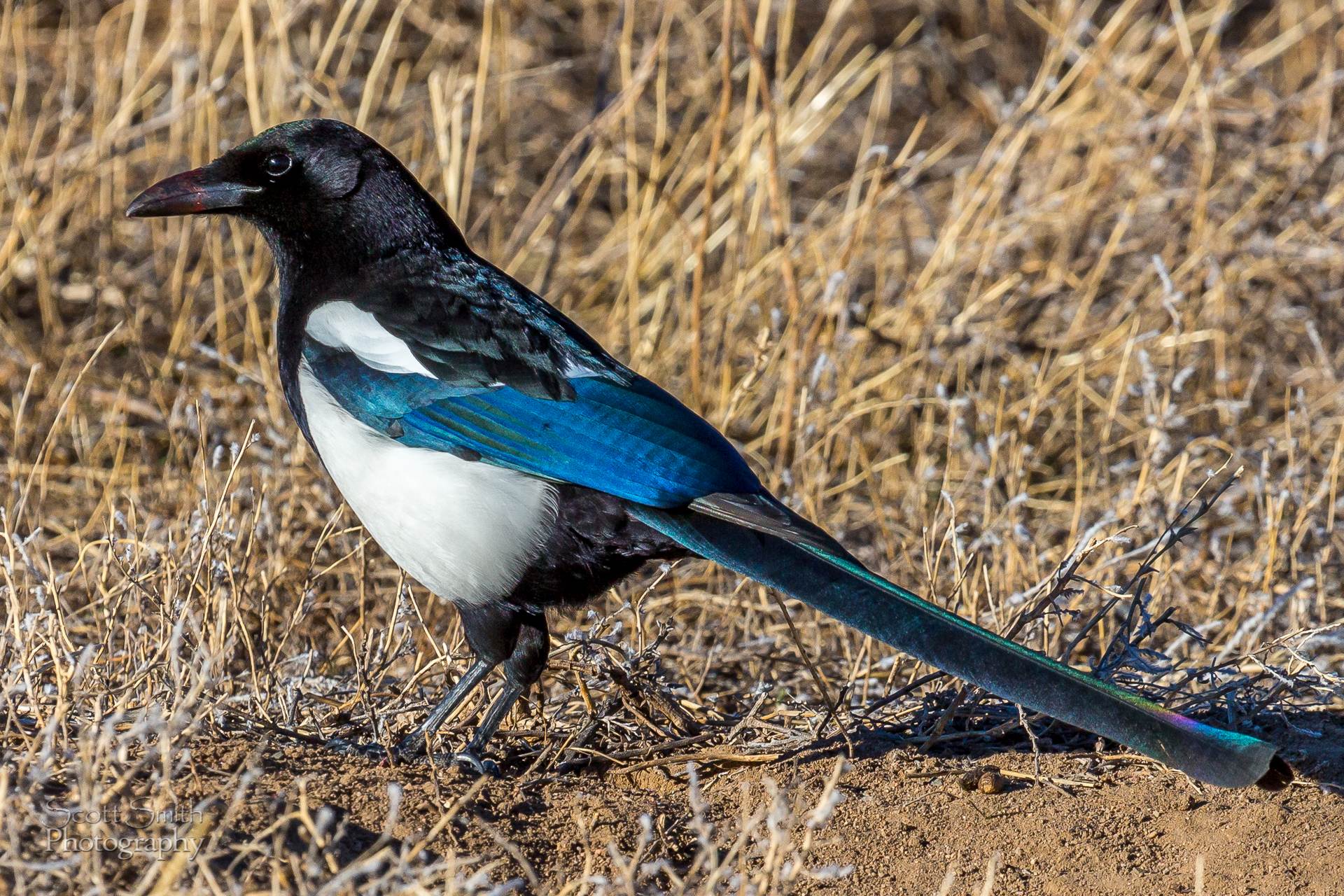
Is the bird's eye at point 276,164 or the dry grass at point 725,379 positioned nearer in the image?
the dry grass at point 725,379

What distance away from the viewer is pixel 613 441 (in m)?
2.87

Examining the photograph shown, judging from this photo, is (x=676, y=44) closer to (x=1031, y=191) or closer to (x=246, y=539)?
(x=1031, y=191)

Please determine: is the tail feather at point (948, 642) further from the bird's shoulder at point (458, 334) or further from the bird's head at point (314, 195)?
the bird's head at point (314, 195)

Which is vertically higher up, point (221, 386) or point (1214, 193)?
point (1214, 193)

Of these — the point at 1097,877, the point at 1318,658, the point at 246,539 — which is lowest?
the point at 1318,658

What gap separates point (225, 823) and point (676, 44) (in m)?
5.32

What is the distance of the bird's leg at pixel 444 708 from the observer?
9.68 ft

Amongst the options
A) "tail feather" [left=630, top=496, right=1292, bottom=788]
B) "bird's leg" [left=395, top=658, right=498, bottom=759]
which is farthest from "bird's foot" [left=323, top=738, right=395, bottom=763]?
"tail feather" [left=630, top=496, right=1292, bottom=788]

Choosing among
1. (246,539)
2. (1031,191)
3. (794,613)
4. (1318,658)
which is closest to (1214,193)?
(1031,191)

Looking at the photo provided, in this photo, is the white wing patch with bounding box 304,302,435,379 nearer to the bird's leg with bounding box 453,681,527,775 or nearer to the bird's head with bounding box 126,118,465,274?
the bird's head with bounding box 126,118,465,274

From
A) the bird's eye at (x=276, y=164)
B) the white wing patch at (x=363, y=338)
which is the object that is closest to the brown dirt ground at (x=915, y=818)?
the white wing patch at (x=363, y=338)

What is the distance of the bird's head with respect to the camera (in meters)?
3.20

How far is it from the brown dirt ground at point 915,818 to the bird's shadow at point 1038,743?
16mm

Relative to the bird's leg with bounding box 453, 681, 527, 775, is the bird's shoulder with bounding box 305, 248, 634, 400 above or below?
above
